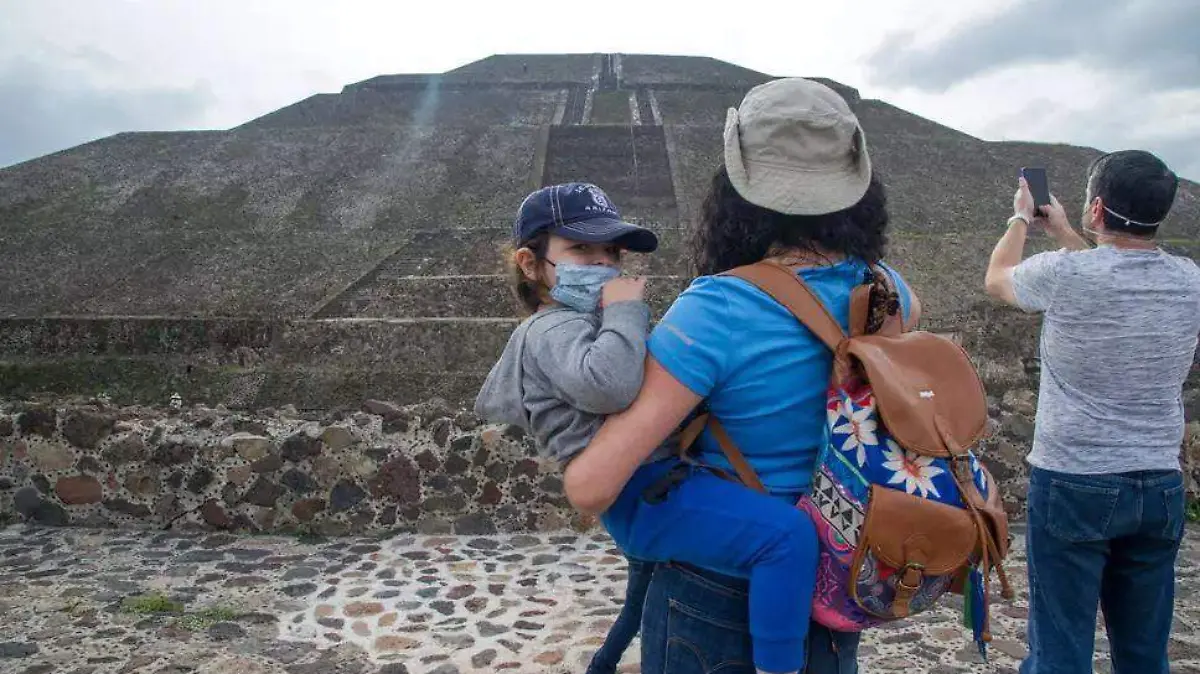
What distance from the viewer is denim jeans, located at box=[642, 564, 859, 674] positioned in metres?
Result: 1.76

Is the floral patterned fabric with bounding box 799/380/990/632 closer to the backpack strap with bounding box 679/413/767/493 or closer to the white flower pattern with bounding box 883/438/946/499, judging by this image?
the white flower pattern with bounding box 883/438/946/499

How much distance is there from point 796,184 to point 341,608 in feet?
11.9

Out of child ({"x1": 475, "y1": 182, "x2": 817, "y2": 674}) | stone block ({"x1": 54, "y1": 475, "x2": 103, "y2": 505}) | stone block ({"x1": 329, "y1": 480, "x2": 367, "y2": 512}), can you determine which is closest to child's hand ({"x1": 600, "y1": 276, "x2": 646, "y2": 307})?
child ({"x1": 475, "y1": 182, "x2": 817, "y2": 674})

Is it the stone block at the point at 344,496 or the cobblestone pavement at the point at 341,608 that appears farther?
the stone block at the point at 344,496

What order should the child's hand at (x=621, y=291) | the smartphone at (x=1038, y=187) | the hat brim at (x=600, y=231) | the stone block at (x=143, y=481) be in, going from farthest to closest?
the stone block at (x=143, y=481), the smartphone at (x=1038, y=187), the hat brim at (x=600, y=231), the child's hand at (x=621, y=291)

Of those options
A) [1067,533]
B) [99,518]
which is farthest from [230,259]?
[1067,533]

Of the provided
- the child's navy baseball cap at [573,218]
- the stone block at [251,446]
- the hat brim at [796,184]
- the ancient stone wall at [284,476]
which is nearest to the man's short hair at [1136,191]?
the hat brim at [796,184]

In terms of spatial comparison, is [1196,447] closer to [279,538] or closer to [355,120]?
[279,538]

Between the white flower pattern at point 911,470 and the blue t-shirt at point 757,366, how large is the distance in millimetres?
140

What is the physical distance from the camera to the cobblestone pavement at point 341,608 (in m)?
3.91

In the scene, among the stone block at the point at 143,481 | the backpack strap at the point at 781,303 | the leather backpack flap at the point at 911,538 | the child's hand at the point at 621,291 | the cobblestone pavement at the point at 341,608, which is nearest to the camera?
the leather backpack flap at the point at 911,538

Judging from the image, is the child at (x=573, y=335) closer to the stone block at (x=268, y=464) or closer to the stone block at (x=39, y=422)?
the stone block at (x=268, y=464)

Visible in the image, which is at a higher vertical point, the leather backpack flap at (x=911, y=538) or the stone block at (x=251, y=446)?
the leather backpack flap at (x=911, y=538)

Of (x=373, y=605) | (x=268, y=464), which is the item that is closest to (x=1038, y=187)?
(x=373, y=605)
